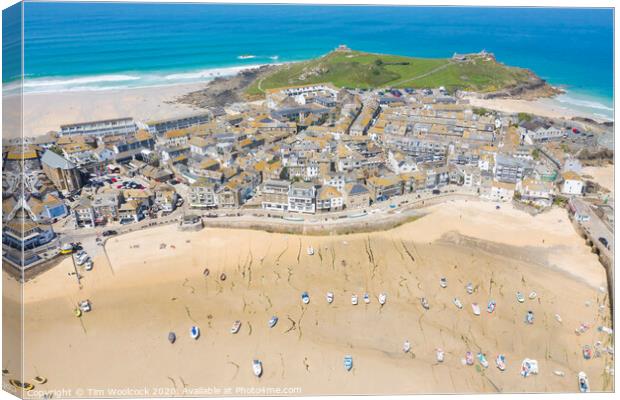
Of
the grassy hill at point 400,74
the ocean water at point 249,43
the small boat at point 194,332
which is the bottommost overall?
the small boat at point 194,332

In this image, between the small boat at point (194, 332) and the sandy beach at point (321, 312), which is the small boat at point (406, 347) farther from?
the small boat at point (194, 332)

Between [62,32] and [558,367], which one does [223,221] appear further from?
[62,32]

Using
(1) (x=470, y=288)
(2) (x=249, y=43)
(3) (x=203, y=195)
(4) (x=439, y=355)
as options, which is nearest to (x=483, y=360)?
(4) (x=439, y=355)

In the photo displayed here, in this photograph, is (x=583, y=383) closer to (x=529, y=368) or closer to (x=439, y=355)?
(x=529, y=368)

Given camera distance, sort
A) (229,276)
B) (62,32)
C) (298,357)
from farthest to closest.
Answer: (62,32), (229,276), (298,357)

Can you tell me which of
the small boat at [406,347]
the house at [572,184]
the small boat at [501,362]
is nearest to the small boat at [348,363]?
the small boat at [406,347]

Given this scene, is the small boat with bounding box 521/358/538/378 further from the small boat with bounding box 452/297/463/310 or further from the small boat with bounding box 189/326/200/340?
the small boat with bounding box 189/326/200/340

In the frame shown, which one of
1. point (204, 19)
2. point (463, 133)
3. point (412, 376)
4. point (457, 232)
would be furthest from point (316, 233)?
point (204, 19)
